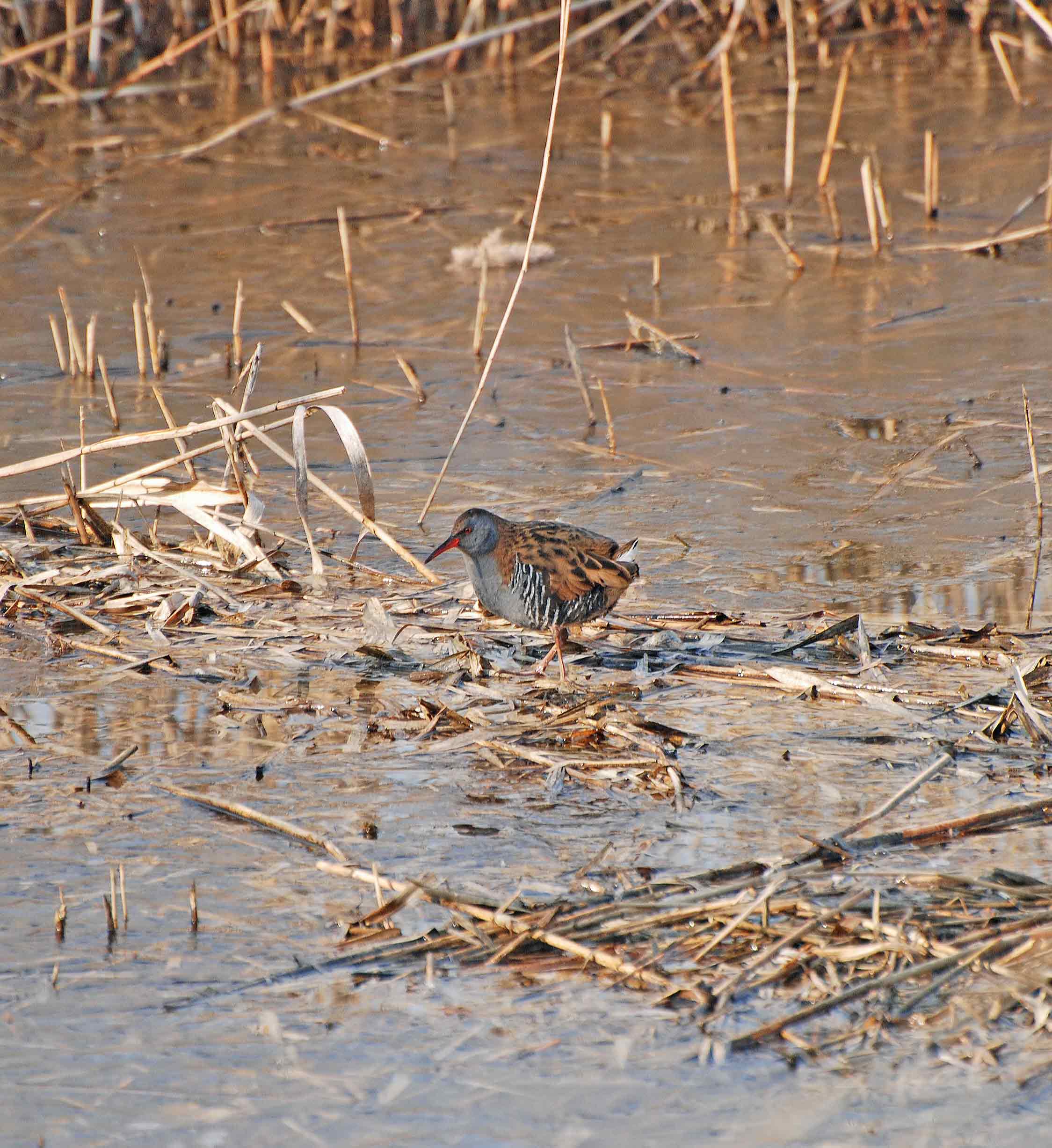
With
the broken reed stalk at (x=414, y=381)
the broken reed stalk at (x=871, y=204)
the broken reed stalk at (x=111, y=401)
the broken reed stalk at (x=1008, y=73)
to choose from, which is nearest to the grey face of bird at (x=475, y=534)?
the broken reed stalk at (x=414, y=381)

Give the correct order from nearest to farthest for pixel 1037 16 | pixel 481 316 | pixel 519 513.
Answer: pixel 519 513, pixel 1037 16, pixel 481 316

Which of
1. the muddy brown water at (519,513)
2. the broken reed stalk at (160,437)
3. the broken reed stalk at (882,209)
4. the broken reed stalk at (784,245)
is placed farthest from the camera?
the broken reed stalk at (882,209)

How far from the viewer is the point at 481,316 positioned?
25.5 ft

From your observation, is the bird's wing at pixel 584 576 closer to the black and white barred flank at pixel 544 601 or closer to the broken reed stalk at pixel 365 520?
the black and white barred flank at pixel 544 601

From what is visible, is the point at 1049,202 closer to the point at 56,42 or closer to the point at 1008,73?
the point at 1008,73

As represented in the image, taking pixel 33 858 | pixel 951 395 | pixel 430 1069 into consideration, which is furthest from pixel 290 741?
pixel 951 395

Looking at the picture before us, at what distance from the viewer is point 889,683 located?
4531 mm

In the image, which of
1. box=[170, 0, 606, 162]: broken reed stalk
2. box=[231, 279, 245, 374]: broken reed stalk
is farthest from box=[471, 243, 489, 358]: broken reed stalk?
box=[170, 0, 606, 162]: broken reed stalk

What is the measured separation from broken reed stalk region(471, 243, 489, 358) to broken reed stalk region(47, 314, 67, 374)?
186cm

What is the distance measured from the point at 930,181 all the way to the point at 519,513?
456cm

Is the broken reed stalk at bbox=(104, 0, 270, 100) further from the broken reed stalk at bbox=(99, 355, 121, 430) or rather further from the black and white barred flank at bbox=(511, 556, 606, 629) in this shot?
the black and white barred flank at bbox=(511, 556, 606, 629)

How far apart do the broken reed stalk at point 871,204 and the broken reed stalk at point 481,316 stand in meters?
2.09

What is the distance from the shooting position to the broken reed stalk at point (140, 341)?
24.9 feet

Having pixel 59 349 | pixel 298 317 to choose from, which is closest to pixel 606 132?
pixel 298 317
